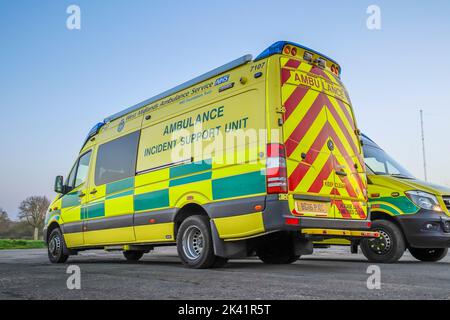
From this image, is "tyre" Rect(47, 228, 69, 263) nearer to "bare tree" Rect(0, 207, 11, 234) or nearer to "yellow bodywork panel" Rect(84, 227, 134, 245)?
"yellow bodywork panel" Rect(84, 227, 134, 245)

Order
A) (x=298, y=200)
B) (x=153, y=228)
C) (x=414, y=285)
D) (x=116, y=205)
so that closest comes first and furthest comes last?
(x=414, y=285) < (x=298, y=200) < (x=153, y=228) < (x=116, y=205)

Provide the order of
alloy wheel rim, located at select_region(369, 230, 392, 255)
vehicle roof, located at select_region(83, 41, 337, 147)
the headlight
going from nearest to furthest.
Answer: vehicle roof, located at select_region(83, 41, 337, 147) → the headlight → alloy wheel rim, located at select_region(369, 230, 392, 255)

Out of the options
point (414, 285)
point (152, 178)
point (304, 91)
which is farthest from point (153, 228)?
point (414, 285)

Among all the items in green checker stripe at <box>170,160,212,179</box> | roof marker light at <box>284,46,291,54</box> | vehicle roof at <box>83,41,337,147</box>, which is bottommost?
green checker stripe at <box>170,160,212,179</box>

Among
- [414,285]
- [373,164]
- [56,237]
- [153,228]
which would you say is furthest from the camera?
[56,237]

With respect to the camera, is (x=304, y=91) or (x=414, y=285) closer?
(x=414, y=285)

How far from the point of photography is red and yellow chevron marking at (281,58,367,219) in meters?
5.74

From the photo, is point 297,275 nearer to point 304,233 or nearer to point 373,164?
point 304,233

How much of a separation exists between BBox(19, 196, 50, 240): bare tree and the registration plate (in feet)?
144

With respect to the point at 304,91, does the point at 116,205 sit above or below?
below

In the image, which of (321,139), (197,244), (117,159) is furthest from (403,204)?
(117,159)

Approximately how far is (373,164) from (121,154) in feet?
15.0

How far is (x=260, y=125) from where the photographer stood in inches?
223

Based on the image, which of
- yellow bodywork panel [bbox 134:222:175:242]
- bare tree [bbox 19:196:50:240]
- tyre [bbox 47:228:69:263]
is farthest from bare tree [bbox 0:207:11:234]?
yellow bodywork panel [bbox 134:222:175:242]
